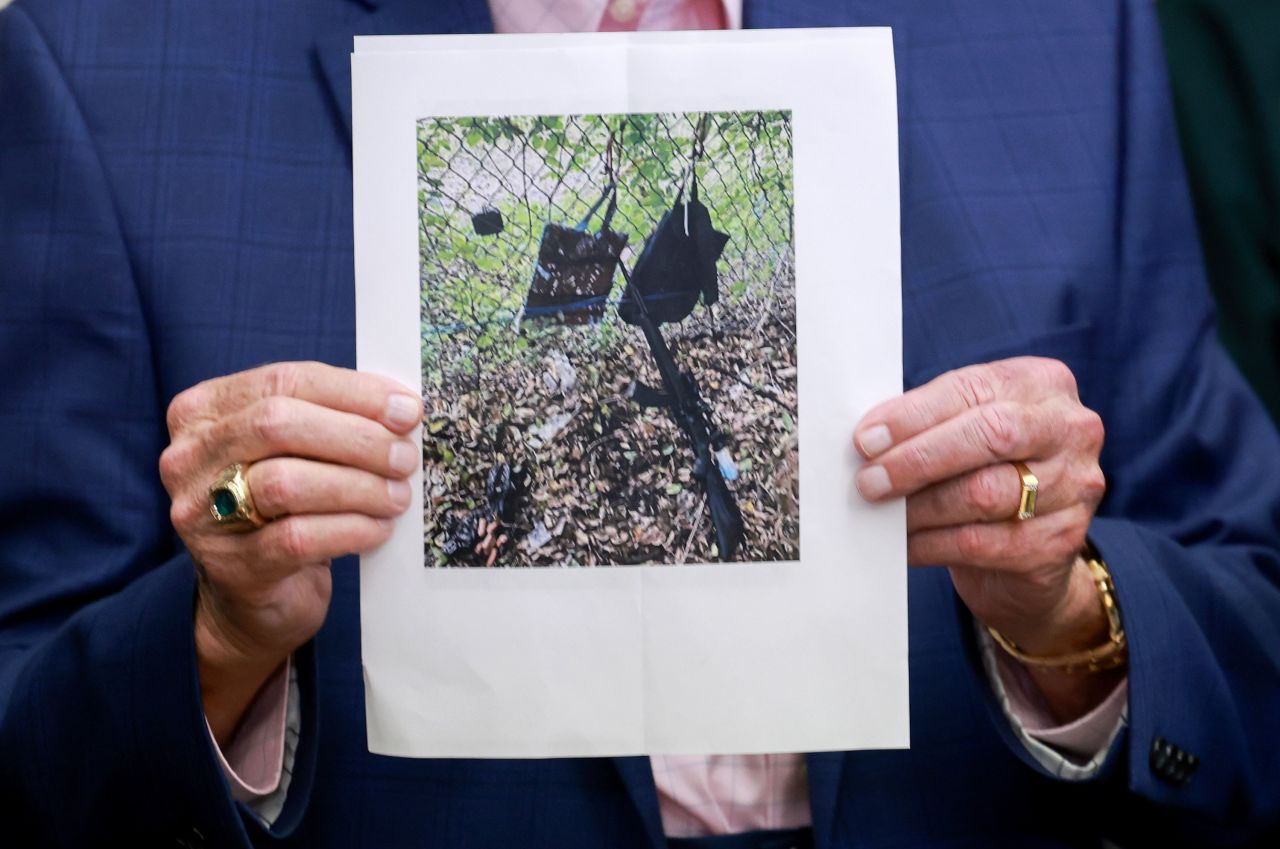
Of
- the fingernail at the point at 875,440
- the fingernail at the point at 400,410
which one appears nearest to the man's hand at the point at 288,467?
the fingernail at the point at 400,410

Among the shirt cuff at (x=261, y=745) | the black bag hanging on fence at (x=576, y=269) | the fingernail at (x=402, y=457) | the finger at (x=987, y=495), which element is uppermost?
the black bag hanging on fence at (x=576, y=269)

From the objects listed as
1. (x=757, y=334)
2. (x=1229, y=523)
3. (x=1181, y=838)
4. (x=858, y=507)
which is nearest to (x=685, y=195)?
(x=757, y=334)

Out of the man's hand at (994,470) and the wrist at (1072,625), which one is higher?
the man's hand at (994,470)

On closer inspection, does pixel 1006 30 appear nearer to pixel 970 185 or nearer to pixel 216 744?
pixel 970 185

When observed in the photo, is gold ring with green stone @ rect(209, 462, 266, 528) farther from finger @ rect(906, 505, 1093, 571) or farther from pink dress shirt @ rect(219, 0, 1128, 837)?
finger @ rect(906, 505, 1093, 571)

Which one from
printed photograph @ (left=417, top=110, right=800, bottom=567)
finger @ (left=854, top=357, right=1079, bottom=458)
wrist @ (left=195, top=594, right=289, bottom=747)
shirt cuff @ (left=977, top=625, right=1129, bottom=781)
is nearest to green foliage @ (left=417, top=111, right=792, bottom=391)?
printed photograph @ (left=417, top=110, right=800, bottom=567)

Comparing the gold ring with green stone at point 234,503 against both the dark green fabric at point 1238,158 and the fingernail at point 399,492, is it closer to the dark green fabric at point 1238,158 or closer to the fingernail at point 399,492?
the fingernail at point 399,492

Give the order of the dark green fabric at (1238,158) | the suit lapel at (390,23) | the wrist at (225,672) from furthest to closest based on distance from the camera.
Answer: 1. the dark green fabric at (1238,158)
2. the suit lapel at (390,23)
3. the wrist at (225,672)
